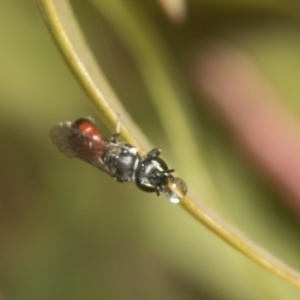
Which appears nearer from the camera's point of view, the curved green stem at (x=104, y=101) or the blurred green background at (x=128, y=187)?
the curved green stem at (x=104, y=101)

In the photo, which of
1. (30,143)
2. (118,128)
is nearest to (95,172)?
(30,143)

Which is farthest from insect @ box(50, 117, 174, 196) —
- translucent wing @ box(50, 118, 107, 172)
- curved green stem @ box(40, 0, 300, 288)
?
curved green stem @ box(40, 0, 300, 288)

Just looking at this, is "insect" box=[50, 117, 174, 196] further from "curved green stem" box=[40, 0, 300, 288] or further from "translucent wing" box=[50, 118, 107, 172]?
"curved green stem" box=[40, 0, 300, 288]

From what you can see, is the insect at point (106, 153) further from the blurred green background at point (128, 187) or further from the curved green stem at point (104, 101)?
the curved green stem at point (104, 101)

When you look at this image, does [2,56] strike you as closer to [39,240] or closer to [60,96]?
[60,96]

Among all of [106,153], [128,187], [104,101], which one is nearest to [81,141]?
[106,153]

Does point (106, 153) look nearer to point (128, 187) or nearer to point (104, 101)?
point (128, 187)

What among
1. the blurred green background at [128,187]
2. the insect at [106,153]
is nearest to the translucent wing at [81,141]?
the insect at [106,153]
